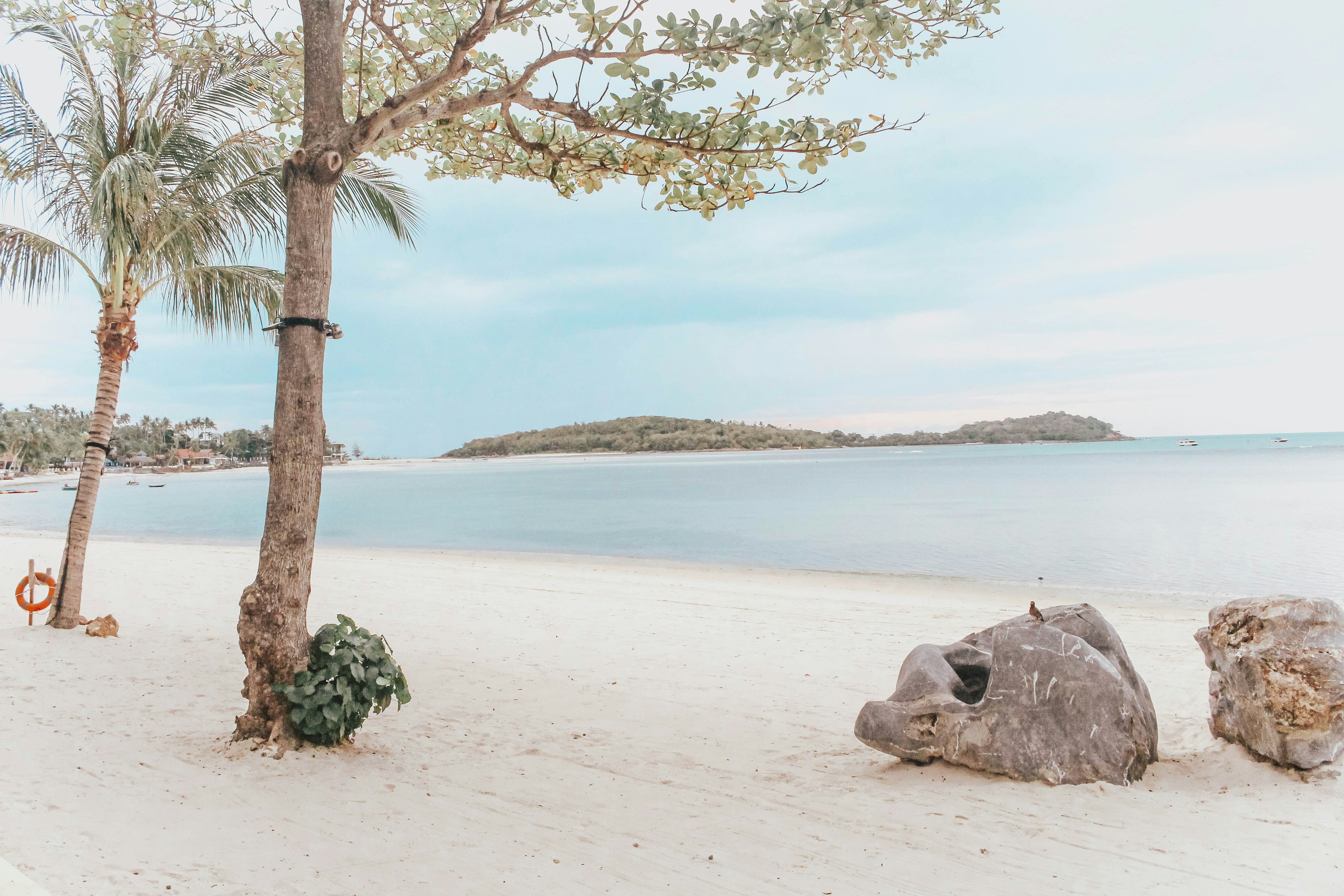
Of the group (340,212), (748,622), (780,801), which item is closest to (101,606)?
(340,212)

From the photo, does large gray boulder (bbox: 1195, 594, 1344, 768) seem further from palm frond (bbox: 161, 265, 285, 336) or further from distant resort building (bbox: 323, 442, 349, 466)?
distant resort building (bbox: 323, 442, 349, 466)

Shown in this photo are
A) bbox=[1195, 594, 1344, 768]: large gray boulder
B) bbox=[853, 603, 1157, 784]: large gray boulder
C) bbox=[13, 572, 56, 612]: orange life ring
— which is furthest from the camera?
bbox=[13, 572, 56, 612]: orange life ring

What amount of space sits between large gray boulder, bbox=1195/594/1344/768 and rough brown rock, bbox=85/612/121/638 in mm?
9608

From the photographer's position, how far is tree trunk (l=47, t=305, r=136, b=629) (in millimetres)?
7797

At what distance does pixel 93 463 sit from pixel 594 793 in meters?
6.91

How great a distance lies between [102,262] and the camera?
26.5 feet

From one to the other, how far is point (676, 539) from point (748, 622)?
14140 mm

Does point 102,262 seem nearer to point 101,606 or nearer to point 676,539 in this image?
point 101,606

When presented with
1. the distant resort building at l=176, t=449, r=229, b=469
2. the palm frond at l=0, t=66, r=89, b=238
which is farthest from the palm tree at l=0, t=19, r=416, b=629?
the distant resort building at l=176, t=449, r=229, b=469

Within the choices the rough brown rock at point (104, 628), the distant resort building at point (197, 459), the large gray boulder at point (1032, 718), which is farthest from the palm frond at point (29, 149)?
the distant resort building at point (197, 459)

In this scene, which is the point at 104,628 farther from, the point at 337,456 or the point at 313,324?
the point at 337,456

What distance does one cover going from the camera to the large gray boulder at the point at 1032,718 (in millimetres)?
4016

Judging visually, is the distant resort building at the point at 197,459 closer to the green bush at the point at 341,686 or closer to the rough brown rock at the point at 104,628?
the rough brown rock at the point at 104,628

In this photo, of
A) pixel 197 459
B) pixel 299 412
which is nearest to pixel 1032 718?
pixel 299 412
